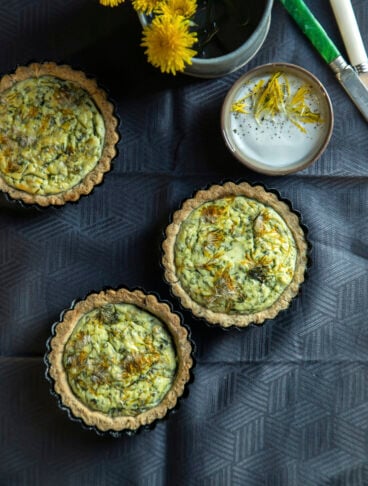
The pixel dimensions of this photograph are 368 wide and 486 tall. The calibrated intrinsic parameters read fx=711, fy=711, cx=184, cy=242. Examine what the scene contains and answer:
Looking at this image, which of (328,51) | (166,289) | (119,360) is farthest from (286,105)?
(119,360)

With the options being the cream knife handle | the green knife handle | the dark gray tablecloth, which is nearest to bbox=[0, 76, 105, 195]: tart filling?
the dark gray tablecloth

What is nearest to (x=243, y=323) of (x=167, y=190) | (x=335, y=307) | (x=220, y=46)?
(x=335, y=307)

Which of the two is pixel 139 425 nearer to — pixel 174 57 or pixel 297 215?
pixel 297 215

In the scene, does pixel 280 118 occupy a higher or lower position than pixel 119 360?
higher

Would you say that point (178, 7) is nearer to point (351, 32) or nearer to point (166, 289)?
point (351, 32)

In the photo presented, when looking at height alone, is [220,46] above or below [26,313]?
above

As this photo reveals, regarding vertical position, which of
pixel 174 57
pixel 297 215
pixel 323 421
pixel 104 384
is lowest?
pixel 323 421
